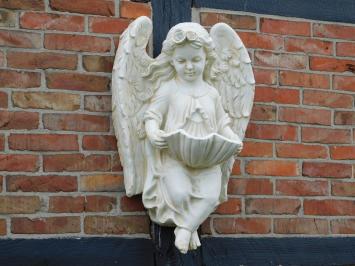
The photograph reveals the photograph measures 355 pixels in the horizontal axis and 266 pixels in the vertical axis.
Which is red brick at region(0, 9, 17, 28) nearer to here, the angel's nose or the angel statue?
the angel statue

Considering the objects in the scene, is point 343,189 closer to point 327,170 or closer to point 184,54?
point 327,170

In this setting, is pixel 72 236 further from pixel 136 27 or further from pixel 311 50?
pixel 311 50

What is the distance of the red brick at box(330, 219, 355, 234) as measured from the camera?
3.44 metres

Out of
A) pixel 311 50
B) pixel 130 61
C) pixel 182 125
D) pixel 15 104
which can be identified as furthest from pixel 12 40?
pixel 311 50

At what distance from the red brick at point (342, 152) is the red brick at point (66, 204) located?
3.90ft

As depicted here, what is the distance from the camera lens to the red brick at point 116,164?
3096mm

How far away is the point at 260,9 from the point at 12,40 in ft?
3.66

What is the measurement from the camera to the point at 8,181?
295 cm

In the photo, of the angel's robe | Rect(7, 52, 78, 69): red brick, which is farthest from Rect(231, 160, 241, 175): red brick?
Rect(7, 52, 78, 69): red brick

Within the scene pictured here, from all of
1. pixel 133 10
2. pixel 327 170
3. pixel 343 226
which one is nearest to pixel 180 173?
pixel 133 10

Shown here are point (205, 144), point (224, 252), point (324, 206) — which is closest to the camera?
point (205, 144)

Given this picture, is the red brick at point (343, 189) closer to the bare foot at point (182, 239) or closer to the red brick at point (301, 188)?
the red brick at point (301, 188)

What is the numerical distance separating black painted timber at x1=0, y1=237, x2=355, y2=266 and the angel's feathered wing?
0.88ft

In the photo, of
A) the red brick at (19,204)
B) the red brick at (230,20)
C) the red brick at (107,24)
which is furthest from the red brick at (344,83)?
the red brick at (19,204)
